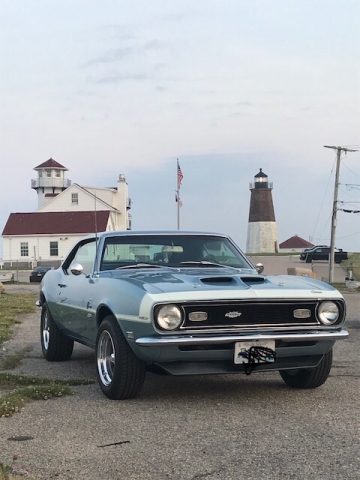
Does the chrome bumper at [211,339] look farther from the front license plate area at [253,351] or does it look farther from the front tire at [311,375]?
the front tire at [311,375]

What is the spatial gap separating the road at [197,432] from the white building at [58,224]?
170ft

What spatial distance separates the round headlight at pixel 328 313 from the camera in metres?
6.32

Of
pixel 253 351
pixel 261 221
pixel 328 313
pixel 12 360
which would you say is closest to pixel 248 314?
pixel 253 351

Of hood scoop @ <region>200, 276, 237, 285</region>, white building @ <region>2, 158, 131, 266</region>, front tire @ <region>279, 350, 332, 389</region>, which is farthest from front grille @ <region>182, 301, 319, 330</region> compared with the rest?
white building @ <region>2, 158, 131, 266</region>

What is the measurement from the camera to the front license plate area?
595cm

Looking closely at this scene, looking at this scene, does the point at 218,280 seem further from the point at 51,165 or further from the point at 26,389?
the point at 51,165

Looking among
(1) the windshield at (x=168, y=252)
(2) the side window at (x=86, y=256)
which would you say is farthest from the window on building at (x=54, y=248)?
(1) the windshield at (x=168, y=252)

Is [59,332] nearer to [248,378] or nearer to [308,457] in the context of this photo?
[248,378]

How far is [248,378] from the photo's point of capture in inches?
294

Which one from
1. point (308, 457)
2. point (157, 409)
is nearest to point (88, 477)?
point (308, 457)

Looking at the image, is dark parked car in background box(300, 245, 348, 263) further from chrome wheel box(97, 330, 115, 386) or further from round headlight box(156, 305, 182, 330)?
round headlight box(156, 305, 182, 330)

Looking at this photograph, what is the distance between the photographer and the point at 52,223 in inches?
2429

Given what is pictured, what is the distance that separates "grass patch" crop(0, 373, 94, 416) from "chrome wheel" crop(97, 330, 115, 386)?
0.36 meters

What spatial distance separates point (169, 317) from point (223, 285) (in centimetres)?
61
